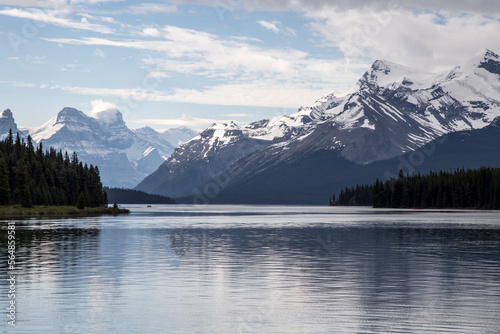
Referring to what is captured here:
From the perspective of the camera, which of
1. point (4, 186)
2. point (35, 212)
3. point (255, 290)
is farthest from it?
point (35, 212)

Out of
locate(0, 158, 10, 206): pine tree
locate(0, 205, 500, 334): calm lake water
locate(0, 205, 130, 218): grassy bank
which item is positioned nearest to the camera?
locate(0, 205, 500, 334): calm lake water

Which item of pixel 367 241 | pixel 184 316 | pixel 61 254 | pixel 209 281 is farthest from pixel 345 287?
pixel 367 241

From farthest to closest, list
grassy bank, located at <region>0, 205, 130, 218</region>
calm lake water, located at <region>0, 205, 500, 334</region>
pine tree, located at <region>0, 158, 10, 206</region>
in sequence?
1. pine tree, located at <region>0, 158, 10, 206</region>
2. grassy bank, located at <region>0, 205, 130, 218</region>
3. calm lake water, located at <region>0, 205, 500, 334</region>

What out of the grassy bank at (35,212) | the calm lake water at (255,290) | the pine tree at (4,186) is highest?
the pine tree at (4,186)

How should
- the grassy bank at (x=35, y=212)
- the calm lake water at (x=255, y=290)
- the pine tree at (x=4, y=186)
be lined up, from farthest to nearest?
the pine tree at (x=4, y=186) < the grassy bank at (x=35, y=212) < the calm lake water at (x=255, y=290)

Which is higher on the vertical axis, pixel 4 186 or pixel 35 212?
pixel 4 186

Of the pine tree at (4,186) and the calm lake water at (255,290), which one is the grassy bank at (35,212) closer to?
the pine tree at (4,186)

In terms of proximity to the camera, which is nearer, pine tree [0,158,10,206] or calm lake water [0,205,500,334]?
calm lake water [0,205,500,334]

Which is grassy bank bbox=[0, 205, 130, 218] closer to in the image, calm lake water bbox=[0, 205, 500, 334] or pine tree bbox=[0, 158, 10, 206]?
pine tree bbox=[0, 158, 10, 206]

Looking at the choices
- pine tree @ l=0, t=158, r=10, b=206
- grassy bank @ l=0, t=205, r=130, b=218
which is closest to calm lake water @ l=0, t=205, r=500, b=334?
grassy bank @ l=0, t=205, r=130, b=218

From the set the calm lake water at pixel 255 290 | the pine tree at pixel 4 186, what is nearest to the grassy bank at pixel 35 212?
the pine tree at pixel 4 186

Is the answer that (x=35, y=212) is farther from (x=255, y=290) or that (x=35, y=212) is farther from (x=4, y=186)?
(x=255, y=290)

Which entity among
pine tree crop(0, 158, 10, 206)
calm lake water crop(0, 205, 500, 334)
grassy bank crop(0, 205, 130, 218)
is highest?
pine tree crop(0, 158, 10, 206)

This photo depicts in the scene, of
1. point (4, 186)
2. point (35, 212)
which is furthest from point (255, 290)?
point (35, 212)
